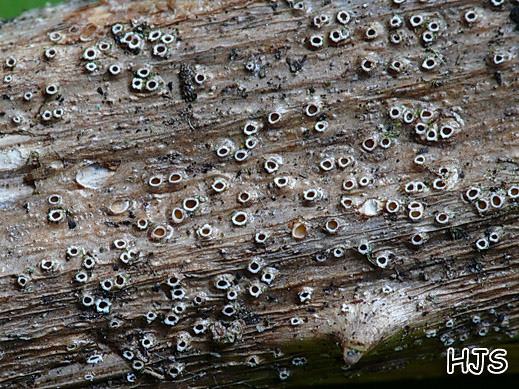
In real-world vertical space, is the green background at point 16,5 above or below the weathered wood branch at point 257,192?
above

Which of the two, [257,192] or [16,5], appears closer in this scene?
[257,192]

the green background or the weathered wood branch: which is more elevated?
the green background

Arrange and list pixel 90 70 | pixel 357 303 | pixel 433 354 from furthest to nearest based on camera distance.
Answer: pixel 433 354
pixel 90 70
pixel 357 303

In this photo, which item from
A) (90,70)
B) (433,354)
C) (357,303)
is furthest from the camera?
(433,354)

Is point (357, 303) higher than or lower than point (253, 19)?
lower

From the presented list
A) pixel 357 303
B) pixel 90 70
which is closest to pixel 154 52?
pixel 90 70

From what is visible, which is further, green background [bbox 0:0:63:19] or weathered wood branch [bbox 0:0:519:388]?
green background [bbox 0:0:63:19]

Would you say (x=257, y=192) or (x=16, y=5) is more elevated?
(x=16, y=5)

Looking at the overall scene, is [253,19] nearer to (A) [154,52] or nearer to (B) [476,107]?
(A) [154,52]
